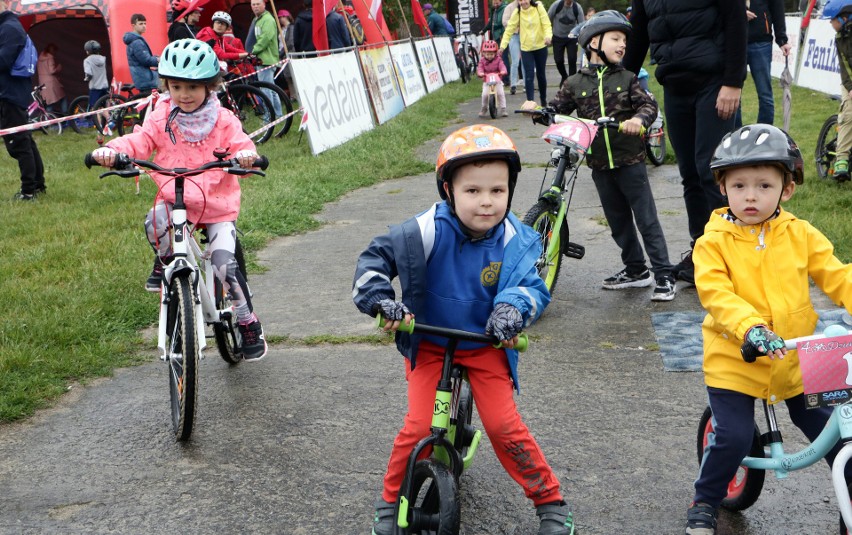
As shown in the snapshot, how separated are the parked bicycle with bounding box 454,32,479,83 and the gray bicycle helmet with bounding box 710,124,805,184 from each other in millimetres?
A: 23401

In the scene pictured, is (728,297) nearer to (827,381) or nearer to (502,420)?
(827,381)

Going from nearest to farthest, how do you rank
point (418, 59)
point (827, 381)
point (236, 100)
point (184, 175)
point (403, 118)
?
point (827, 381)
point (184, 175)
point (236, 100)
point (403, 118)
point (418, 59)

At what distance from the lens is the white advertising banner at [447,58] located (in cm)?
2598

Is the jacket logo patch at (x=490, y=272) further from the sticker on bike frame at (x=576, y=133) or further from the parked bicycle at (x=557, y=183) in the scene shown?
the sticker on bike frame at (x=576, y=133)

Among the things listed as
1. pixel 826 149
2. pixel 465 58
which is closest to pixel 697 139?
pixel 826 149

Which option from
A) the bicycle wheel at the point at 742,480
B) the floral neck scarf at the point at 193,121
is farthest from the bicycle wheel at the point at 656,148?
the bicycle wheel at the point at 742,480

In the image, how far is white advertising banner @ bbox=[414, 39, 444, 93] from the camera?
74.0ft

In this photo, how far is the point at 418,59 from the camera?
72.5ft

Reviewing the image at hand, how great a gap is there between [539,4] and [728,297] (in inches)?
574

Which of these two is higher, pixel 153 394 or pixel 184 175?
pixel 184 175

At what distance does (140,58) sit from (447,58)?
13.7 meters

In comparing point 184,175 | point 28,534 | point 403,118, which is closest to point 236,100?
point 403,118

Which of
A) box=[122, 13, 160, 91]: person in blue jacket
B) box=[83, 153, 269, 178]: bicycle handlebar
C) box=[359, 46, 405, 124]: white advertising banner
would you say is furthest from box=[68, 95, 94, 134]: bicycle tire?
box=[83, 153, 269, 178]: bicycle handlebar

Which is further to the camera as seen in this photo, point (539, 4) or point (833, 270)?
point (539, 4)
